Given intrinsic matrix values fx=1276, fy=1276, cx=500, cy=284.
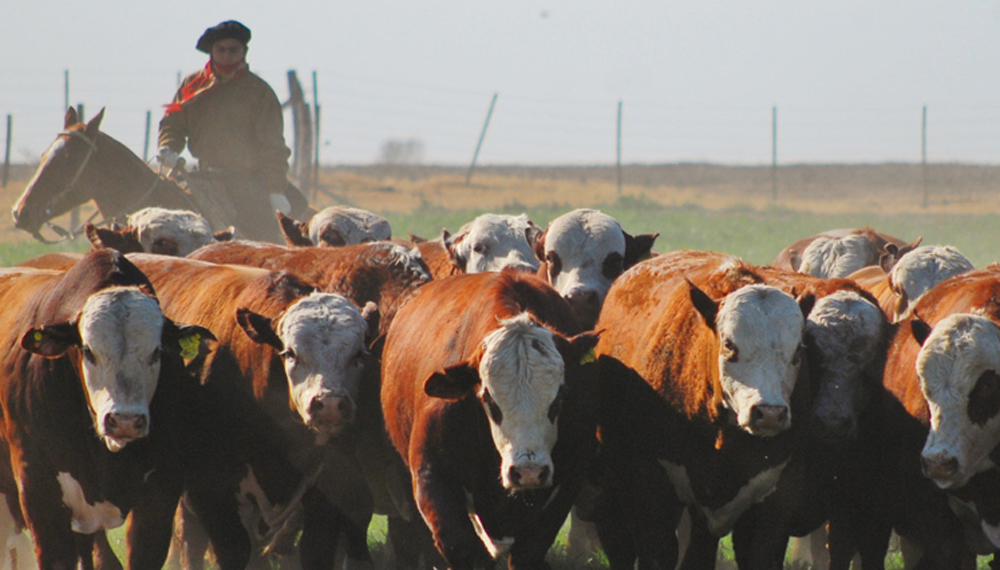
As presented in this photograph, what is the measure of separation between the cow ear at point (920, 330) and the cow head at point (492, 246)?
297cm

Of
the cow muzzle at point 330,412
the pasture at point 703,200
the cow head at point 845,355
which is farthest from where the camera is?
the pasture at point 703,200

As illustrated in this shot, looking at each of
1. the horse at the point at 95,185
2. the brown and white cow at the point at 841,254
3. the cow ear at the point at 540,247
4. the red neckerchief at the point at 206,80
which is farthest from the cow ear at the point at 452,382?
the red neckerchief at the point at 206,80

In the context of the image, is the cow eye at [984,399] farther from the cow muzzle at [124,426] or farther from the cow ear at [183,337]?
the cow muzzle at [124,426]

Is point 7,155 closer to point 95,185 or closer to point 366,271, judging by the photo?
point 95,185

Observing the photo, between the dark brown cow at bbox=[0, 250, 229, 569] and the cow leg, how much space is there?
2.22m

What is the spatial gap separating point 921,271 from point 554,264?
220 centimetres

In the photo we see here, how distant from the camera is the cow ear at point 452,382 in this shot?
17.3ft

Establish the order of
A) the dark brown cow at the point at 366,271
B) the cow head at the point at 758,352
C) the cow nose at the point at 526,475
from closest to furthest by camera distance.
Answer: the cow nose at the point at 526,475, the cow head at the point at 758,352, the dark brown cow at the point at 366,271

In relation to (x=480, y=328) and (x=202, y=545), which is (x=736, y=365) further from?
(x=202, y=545)

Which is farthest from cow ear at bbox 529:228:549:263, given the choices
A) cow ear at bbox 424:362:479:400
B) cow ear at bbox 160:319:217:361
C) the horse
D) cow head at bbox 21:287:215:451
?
the horse

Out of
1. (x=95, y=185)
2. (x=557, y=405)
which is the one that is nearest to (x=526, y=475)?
(x=557, y=405)

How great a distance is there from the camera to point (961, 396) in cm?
545

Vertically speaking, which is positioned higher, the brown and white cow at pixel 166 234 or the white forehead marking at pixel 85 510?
the brown and white cow at pixel 166 234

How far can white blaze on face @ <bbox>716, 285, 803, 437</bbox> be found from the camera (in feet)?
17.8
